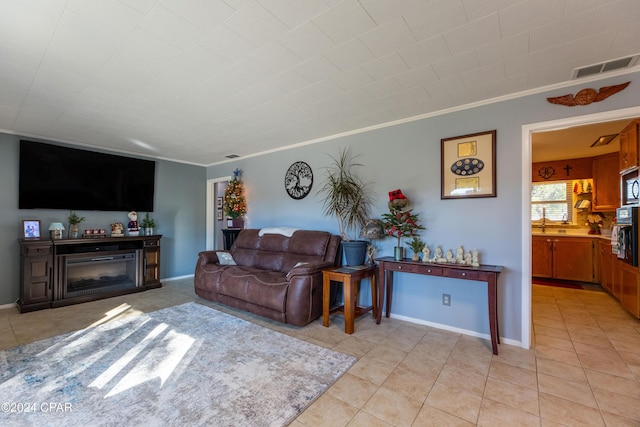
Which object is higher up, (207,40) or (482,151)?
(207,40)

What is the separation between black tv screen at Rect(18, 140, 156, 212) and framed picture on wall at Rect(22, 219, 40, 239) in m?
0.22

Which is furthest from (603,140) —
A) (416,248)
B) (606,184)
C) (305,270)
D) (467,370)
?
(305,270)

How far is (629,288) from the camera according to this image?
3475 mm

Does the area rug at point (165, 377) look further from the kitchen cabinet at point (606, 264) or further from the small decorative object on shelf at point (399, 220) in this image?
the kitchen cabinet at point (606, 264)

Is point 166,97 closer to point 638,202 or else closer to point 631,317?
point 638,202

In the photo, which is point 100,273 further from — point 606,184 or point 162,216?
point 606,184

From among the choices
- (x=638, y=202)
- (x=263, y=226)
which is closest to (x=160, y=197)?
(x=263, y=226)

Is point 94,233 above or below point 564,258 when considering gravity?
above

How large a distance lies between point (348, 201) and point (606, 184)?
193 inches

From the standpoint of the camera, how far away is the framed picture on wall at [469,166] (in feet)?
9.48

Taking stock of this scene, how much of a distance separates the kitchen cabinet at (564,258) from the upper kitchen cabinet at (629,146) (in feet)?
6.63

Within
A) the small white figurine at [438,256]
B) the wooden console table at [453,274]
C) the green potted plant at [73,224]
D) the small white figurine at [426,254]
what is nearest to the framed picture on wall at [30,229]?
the green potted plant at [73,224]

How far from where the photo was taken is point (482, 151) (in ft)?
9.61

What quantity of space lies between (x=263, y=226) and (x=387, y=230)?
8.39 ft
